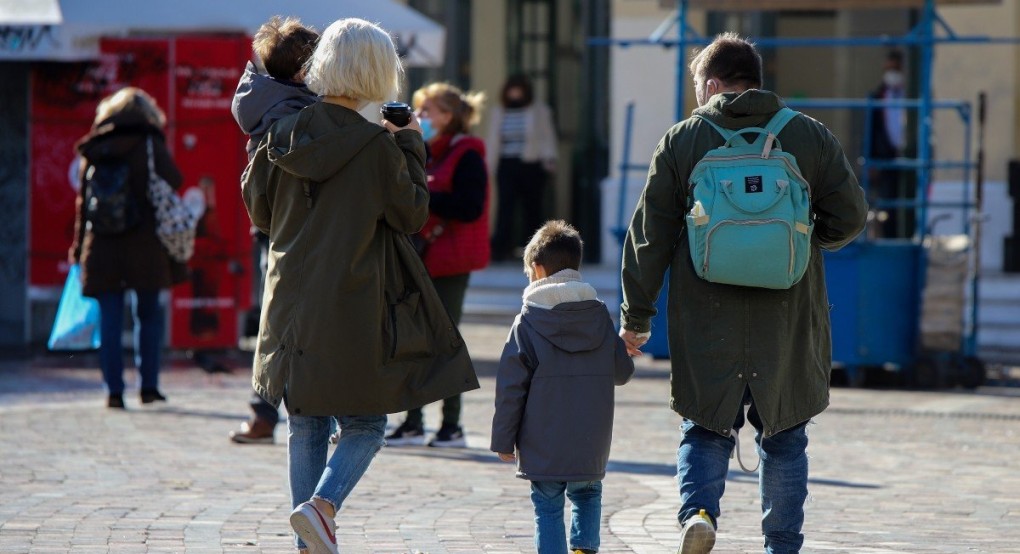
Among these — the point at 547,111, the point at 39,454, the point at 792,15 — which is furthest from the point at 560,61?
the point at 39,454

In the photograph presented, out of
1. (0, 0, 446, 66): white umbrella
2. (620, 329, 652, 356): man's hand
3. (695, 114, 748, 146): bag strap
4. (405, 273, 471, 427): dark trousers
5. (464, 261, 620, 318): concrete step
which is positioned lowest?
(464, 261, 620, 318): concrete step

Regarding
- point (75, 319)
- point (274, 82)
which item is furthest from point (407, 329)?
point (75, 319)

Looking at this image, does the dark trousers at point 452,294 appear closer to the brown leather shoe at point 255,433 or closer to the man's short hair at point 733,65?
the brown leather shoe at point 255,433

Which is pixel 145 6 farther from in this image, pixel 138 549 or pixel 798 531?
pixel 798 531

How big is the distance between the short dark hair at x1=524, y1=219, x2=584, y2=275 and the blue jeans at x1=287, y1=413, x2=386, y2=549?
2.17 ft

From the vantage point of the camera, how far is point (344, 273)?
4.77m

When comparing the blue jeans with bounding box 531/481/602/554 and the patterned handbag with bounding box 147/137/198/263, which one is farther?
the patterned handbag with bounding box 147/137/198/263

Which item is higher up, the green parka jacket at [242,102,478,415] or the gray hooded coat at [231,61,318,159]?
the gray hooded coat at [231,61,318,159]

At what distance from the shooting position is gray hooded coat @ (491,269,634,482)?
4.75 metres

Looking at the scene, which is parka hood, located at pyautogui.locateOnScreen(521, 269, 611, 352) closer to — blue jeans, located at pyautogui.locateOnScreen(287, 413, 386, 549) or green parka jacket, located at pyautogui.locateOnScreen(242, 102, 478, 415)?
green parka jacket, located at pyautogui.locateOnScreen(242, 102, 478, 415)

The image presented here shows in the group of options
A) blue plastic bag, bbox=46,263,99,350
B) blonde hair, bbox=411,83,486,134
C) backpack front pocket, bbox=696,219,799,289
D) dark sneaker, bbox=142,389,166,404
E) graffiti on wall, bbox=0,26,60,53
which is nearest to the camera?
backpack front pocket, bbox=696,219,799,289

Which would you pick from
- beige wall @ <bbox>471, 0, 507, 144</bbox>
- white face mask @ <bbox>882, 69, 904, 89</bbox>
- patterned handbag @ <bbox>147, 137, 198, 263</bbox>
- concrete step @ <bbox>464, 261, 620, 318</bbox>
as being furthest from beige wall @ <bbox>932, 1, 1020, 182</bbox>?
patterned handbag @ <bbox>147, 137, 198, 263</bbox>

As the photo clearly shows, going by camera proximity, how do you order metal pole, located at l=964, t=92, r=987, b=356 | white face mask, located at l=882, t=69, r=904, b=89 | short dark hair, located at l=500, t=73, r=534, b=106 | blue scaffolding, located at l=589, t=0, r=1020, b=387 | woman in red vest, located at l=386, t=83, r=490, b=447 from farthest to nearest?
short dark hair, located at l=500, t=73, r=534, b=106 < white face mask, located at l=882, t=69, r=904, b=89 < metal pole, located at l=964, t=92, r=987, b=356 < blue scaffolding, located at l=589, t=0, r=1020, b=387 < woman in red vest, located at l=386, t=83, r=490, b=447

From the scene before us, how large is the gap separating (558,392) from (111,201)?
4.93 meters
